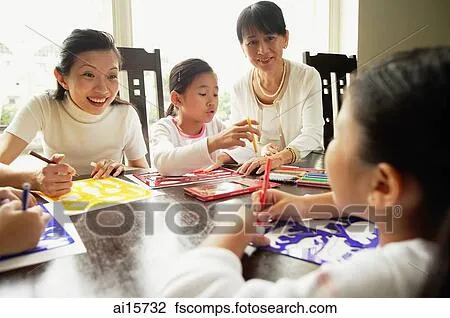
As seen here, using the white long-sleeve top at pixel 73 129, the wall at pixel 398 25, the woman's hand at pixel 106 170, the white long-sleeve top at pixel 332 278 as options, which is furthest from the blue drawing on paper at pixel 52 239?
the wall at pixel 398 25

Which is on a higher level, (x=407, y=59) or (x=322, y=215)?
(x=407, y=59)

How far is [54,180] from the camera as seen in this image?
63cm

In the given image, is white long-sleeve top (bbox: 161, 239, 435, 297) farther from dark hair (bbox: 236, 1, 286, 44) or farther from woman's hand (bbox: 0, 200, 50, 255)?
dark hair (bbox: 236, 1, 286, 44)

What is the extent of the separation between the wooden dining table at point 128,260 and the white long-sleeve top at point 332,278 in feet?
0.09

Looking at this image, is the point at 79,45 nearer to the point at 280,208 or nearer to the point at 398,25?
the point at 280,208

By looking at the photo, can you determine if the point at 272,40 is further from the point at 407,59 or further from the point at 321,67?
the point at 407,59

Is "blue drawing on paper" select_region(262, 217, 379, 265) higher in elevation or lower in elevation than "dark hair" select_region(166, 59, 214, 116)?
lower

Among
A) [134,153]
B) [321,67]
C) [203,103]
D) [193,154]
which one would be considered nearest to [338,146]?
[193,154]

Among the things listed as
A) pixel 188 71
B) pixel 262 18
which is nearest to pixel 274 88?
pixel 262 18

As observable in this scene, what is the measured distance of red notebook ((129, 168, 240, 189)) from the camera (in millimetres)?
698

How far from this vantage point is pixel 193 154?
787 mm

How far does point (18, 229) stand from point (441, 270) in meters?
0.39

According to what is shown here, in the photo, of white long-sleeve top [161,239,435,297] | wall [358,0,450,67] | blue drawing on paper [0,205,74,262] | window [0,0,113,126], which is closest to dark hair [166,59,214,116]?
window [0,0,113,126]

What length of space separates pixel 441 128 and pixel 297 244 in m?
0.20
